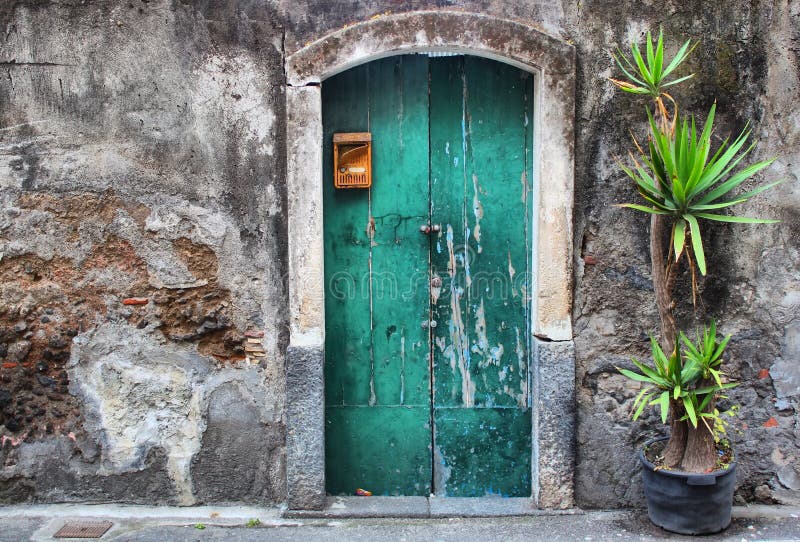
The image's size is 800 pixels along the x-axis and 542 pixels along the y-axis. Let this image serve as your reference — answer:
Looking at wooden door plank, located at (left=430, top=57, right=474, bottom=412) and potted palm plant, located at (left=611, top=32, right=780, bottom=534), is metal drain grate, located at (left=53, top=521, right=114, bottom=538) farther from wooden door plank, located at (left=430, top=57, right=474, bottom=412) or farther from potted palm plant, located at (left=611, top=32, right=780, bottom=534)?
potted palm plant, located at (left=611, top=32, right=780, bottom=534)

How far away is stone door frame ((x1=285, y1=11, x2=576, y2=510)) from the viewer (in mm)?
3551

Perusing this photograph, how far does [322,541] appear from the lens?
3459 mm

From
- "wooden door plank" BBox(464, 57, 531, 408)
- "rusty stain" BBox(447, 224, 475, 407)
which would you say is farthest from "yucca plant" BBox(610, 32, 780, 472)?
"rusty stain" BBox(447, 224, 475, 407)

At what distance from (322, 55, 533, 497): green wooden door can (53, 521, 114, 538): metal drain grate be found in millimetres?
1148

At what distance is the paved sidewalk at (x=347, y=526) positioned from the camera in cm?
348

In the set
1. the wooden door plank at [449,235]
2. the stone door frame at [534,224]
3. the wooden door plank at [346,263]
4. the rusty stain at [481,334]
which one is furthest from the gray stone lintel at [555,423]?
the wooden door plank at [346,263]

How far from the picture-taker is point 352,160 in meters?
3.75

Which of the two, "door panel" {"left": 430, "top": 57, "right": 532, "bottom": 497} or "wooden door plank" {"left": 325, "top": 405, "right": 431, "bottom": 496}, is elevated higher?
"door panel" {"left": 430, "top": 57, "right": 532, "bottom": 497}

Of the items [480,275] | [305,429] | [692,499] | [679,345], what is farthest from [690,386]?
[305,429]

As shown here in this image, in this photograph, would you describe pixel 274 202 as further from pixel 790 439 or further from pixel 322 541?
pixel 790 439

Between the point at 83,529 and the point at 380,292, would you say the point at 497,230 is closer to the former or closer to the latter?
the point at 380,292

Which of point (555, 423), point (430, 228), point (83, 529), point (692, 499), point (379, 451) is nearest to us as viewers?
point (692, 499)

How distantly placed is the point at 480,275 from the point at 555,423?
0.85m

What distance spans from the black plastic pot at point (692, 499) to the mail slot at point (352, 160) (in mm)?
1978
